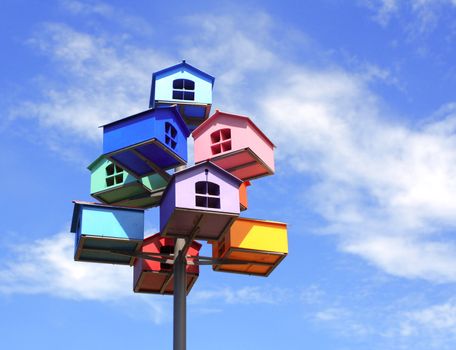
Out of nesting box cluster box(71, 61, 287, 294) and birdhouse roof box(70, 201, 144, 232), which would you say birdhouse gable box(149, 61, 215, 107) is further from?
birdhouse roof box(70, 201, 144, 232)

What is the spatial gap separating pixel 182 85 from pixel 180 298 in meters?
5.14

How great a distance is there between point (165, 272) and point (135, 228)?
1.68 meters

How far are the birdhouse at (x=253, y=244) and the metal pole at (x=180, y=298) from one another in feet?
2.81

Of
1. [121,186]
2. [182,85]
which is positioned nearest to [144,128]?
[121,186]

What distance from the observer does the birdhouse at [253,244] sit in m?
14.5

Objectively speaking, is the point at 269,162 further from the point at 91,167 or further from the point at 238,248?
the point at 91,167

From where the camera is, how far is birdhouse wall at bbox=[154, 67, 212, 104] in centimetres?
1647

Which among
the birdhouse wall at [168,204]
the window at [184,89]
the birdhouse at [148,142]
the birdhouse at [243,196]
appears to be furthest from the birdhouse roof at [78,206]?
the window at [184,89]

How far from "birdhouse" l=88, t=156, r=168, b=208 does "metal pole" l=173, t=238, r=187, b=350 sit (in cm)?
166

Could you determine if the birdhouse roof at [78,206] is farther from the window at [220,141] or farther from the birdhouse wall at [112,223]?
the window at [220,141]

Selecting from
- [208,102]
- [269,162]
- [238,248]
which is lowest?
[238,248]

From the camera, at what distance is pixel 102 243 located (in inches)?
565

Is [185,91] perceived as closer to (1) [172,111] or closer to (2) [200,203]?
(1) [172,111]

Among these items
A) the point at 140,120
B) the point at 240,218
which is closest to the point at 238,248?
the point at 240,218
